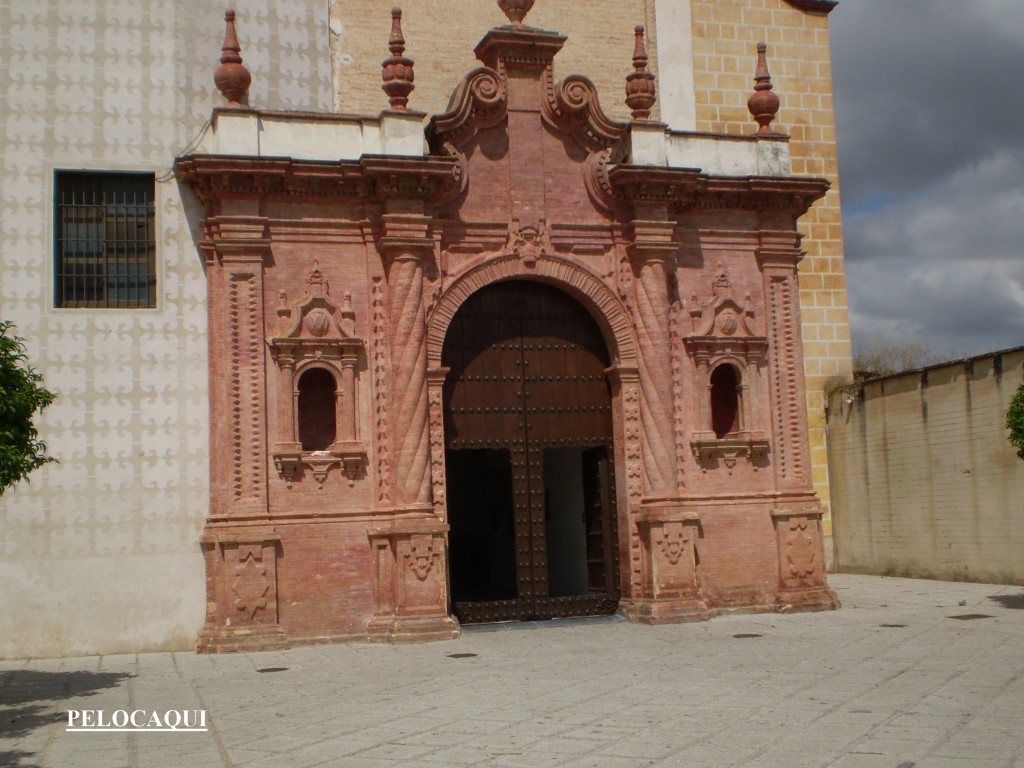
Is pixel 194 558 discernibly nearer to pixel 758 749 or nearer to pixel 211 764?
pixel 211 764

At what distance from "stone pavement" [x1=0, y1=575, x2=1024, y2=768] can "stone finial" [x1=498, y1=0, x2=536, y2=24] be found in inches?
338

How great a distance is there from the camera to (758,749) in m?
8.08

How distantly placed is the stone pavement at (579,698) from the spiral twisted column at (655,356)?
225cm

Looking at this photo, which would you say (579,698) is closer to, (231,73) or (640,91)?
(231,73)

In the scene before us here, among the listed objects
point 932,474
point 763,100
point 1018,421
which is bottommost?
point 932,474

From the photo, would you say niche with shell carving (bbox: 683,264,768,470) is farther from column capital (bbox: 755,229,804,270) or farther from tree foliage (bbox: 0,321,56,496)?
tree foliage (bbox: 0,321,56,496)

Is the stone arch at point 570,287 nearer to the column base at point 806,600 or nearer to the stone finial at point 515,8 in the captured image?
the stone finial at point 515,8

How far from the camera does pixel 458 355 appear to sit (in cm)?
1612

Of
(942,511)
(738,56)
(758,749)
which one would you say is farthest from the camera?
(738,56)

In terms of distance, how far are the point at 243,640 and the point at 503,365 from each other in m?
5.09

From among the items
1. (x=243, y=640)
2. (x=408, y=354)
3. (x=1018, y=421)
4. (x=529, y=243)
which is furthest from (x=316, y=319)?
(x=1018, y=421)

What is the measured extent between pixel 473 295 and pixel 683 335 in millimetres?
3106

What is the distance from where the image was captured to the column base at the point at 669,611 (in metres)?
15.7

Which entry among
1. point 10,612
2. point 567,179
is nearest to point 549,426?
point 567,179
